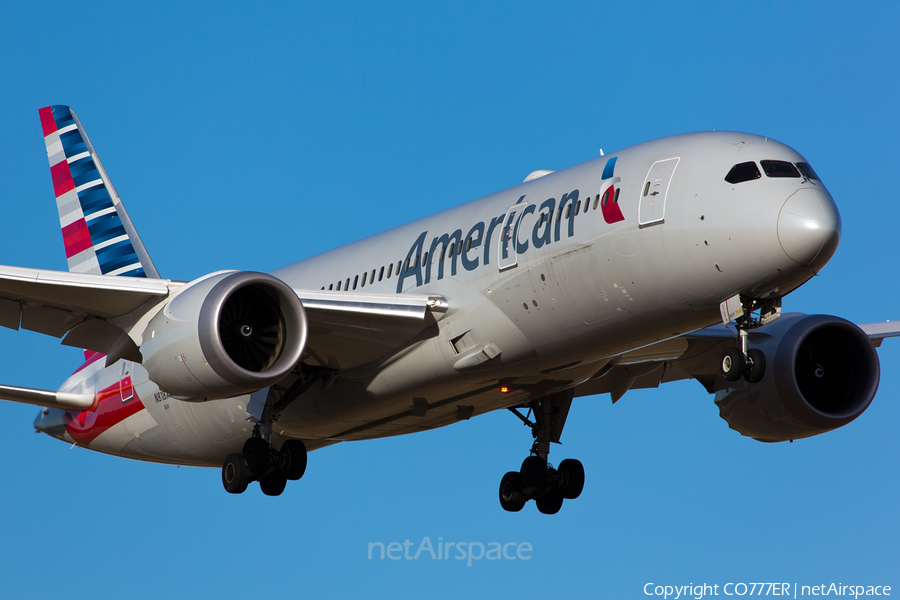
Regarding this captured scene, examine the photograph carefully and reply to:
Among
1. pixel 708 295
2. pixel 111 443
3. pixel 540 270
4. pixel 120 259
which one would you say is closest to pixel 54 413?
pixel 111 443

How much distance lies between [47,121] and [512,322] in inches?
907

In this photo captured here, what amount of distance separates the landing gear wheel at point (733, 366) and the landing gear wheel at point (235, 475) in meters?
10.3

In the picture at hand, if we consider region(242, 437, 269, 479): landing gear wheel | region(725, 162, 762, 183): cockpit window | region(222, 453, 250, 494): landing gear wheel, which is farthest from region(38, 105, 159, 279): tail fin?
region(725, 162, 762, 183): cockpit window

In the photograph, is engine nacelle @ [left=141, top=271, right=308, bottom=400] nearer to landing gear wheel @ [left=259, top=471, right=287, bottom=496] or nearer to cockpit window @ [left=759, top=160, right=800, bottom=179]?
landing gear wheel @ [left=259, top=471, right=287, bottom=496]

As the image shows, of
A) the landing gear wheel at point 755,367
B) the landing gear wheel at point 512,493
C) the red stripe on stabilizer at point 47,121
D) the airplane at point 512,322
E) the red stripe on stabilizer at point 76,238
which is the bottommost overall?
the landing gear wheel at point 755,367

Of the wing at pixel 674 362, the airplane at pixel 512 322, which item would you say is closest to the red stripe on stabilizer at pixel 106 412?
the airplane at pixel 512 322

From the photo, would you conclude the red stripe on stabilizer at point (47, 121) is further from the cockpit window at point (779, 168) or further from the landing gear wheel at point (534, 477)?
the cockpit window at point (779, 168)

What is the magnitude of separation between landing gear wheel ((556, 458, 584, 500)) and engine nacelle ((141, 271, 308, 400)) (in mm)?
8510

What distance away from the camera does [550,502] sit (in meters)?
25.4

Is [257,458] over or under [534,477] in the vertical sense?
under

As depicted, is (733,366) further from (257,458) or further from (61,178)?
(61,178)

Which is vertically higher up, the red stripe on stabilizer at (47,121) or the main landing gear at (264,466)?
the red stripe on stabilizer at (47,121)

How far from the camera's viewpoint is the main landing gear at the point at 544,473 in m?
25.0

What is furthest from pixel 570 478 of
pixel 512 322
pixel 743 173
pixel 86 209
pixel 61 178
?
pixel 61 178
